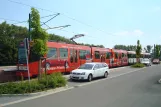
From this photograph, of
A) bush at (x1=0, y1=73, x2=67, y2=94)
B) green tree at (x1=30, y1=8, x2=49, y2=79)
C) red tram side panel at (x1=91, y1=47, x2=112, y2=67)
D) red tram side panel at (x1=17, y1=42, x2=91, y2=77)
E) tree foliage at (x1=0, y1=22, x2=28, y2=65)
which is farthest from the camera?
tree foliage at (x1=0, y1=22, x2=28, y2=65)

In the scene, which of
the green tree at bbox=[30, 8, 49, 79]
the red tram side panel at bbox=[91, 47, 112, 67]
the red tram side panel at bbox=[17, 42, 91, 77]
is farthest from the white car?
the red tram side panel at bbox=[91, 47, 112, 67]

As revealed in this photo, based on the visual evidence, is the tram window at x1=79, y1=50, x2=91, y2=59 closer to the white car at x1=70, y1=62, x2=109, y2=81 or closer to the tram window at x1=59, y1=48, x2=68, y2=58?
the tram window at x1=59, y1=48, x2=68, y2=58

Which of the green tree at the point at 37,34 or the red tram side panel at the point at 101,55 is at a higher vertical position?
the green tree at the point at 37,34

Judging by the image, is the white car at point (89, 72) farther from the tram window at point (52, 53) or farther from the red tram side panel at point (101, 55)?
the red tram side panel at point (101, 55)

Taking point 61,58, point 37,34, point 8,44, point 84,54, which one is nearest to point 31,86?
point 37,34

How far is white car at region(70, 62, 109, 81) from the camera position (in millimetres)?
19547

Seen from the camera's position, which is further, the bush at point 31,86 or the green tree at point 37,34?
the green tree at point 37,34

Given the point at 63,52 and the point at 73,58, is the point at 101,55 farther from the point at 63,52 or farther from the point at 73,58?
the point at 63,52

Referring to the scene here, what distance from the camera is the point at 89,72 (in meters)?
20.0


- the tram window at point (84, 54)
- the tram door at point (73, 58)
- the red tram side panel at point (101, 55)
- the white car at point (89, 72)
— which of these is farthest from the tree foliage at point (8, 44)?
the white car at point (89, 72)

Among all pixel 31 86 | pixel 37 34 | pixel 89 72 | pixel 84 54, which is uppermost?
pixel 37 34

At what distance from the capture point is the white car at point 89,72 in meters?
19.5

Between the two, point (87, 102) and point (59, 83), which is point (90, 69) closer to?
point (59, 83)

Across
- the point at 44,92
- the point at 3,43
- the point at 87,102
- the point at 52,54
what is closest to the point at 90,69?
the point at 52,54
